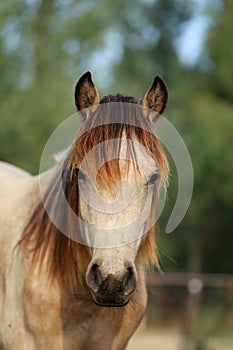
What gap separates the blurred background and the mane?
136 cm

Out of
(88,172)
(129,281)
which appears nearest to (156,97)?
(88,172)

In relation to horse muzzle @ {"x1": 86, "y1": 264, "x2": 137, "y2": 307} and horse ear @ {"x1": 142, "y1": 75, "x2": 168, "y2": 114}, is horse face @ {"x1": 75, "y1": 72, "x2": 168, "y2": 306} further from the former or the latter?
horse ear @ {"x1": 142, "y1": 75, "x2": 168, "y2": 114}

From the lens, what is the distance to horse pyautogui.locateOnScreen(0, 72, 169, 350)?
13.6 ft

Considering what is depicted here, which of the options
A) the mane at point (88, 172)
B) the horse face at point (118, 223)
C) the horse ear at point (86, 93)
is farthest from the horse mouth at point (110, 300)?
the horse ear at point (86, 93)

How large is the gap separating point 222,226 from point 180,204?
1886 centimetres

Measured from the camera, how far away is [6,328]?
4922 millimetres

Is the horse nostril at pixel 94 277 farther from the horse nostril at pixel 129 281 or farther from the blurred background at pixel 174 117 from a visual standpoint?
the blurred background at pixel 174 117

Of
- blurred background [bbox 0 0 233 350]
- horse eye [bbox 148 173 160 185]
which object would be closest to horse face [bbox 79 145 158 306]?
horse eye [bbox 148 173 160 185]

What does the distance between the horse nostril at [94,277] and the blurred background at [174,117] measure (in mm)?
2005

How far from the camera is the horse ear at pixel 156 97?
4.62m

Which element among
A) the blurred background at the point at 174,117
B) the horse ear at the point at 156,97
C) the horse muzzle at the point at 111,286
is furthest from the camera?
the blurred background at the point at 174,117

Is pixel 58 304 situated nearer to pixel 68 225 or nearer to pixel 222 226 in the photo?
pixel 68 225

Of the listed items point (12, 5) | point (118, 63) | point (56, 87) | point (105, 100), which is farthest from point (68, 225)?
point (118, 63)

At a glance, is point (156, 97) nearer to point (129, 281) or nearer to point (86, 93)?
point (86, 93)
